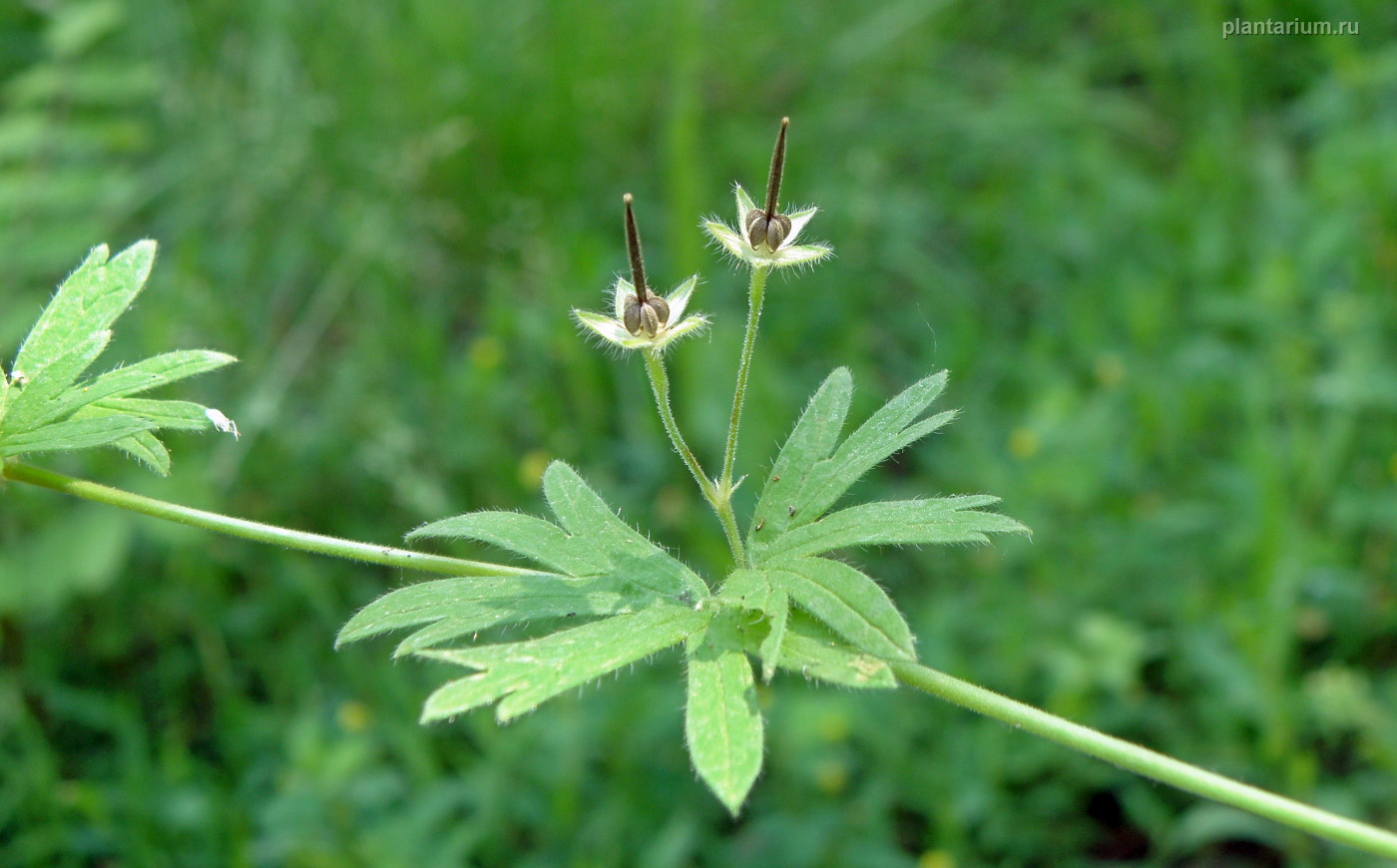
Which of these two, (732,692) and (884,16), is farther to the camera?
(884,16)

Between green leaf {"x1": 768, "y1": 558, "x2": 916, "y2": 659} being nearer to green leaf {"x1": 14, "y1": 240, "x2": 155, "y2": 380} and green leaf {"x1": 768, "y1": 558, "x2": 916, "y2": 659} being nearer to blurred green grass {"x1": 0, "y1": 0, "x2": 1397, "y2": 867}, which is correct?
green leaf {"x1": 14, "y1": 240, "x2": 155, "y2": 380}

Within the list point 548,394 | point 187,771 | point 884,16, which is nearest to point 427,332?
point 548,394

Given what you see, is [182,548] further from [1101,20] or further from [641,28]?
[1101,20]

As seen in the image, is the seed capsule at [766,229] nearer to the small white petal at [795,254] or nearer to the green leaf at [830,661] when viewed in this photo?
the small white petal at [795,254]

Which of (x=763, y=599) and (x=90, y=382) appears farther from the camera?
(x=90, y=382)

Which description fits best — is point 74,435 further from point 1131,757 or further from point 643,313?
point 1131,757

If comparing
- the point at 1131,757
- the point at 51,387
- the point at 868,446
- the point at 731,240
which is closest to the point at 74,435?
the point at 51,387
